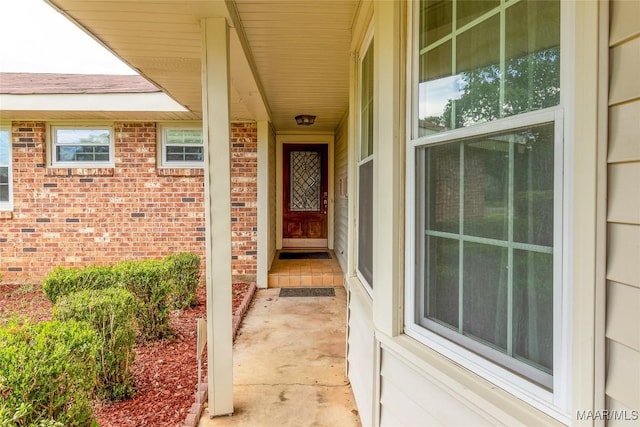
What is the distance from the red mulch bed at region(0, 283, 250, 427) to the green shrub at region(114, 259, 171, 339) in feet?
0.40

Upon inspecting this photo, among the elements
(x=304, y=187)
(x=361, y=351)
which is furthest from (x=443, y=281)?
(x=304, y=187)

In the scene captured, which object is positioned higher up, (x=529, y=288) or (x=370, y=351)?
(x=529, y=288)

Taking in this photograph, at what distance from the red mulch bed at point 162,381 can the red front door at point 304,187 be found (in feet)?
10.4

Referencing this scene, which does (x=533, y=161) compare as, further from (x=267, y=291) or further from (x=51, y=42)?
(x=51, y=42)

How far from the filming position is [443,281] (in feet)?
4.24

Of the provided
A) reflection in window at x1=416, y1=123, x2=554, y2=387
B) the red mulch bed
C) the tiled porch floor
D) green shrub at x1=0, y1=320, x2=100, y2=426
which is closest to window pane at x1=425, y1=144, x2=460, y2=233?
reflection in window at x1=416, y1=123, x2=554, y2=387

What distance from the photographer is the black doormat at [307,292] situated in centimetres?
488

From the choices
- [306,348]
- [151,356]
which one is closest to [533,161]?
[306,348]

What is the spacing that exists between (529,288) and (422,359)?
1.65ft

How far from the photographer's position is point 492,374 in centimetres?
106

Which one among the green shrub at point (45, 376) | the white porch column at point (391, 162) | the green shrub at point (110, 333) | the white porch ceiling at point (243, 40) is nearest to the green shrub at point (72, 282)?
the green shrub at point (110, 333)

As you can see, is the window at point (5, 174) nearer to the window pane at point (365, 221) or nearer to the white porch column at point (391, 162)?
the window pane at point (365, 221)

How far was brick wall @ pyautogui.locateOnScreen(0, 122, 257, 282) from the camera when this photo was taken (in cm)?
530

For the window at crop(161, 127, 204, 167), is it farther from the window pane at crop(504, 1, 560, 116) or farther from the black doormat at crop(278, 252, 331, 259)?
the window pane at crop(504, 1, 560, 116)
